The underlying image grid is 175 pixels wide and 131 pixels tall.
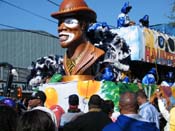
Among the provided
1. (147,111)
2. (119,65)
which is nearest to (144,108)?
(147,111)

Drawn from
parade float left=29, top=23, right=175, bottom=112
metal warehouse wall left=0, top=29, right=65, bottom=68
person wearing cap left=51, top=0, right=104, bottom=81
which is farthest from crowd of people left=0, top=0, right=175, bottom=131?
metal warehouse wall left=0, top=29, right=65, bottom=68

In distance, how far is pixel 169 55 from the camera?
658 inches

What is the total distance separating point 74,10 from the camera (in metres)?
10.4

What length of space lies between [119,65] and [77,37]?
2.31 meters

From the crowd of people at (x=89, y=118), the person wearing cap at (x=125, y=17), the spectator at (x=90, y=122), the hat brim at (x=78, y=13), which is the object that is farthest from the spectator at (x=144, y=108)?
the person wearing cap at (x=125, y=17)

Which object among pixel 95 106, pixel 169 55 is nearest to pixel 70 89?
pixel 95 106

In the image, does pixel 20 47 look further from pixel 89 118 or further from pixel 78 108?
pixel 89 118

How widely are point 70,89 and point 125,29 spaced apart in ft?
17.6

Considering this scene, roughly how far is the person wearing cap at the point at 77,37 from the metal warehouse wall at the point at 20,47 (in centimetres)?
2325

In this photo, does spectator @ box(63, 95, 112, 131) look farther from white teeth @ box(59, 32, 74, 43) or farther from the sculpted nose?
the sculpted nose

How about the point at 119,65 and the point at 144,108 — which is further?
the point at 119,65

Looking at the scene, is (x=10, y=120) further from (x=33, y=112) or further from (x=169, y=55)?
(x=169, y=55)

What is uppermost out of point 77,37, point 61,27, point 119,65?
point 61,27

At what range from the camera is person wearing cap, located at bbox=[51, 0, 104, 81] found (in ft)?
34.3
